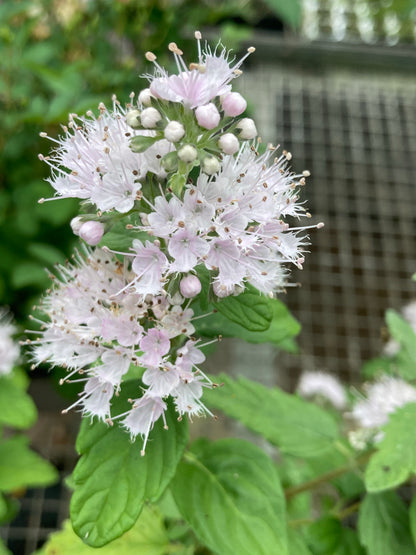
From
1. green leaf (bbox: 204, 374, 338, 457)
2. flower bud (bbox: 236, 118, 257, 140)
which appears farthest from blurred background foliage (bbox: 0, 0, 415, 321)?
flower bud (bbox: 236, 118, 257, 140)

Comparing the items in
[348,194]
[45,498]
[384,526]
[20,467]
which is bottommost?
[45,498]

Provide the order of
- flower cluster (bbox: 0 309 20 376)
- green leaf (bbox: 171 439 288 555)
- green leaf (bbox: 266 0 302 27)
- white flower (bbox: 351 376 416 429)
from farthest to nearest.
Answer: green leaf (bbox: 266 0 302 27), flower cluster (bbox: 0 309 20 376), white flower (bbox: 351 376 416 429), green leaf (bbox: 171 439 288 555)

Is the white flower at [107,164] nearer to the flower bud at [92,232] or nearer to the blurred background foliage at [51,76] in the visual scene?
the flower bud at [92,232]

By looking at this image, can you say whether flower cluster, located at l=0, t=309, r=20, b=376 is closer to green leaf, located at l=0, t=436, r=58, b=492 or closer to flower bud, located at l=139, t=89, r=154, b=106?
green leaf, located at l=0, t=436, r=58, b=492

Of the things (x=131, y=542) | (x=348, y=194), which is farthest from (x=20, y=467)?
(x=348, y=194)

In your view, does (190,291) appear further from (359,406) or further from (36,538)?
(36,538)

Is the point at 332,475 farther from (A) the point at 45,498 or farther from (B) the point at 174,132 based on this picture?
(A) the point at 45,498
